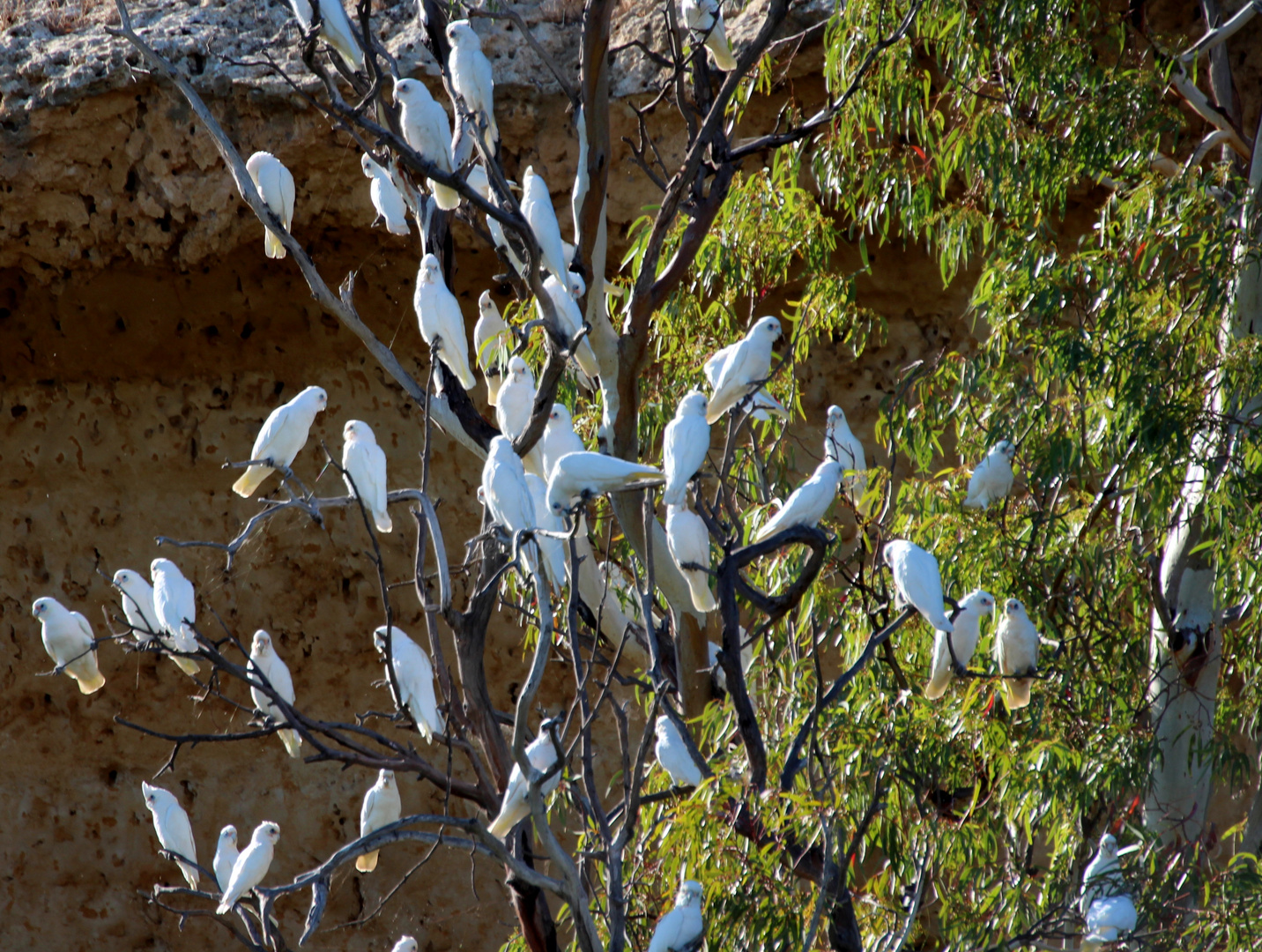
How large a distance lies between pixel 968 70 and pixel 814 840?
71.1 inches

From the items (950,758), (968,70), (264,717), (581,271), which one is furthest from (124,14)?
(950,758)

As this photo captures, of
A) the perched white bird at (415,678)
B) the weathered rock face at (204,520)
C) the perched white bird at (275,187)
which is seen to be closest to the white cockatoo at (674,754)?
the perched white bird at (415,678)

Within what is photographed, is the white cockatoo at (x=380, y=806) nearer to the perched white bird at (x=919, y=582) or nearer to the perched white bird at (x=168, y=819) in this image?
the perched white bird at (x=168, y=819)

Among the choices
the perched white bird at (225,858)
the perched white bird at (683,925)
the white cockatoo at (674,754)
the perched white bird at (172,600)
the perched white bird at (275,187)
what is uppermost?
the perched white bird at (275,187)

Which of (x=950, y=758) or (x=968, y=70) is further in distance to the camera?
(x=968, y=70)

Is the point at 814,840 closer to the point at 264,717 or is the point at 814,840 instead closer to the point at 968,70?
the point at 264,717

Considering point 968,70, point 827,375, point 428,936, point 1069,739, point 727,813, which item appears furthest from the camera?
point 428,936

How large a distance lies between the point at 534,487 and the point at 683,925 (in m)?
0.78

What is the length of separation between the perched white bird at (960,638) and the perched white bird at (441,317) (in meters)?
1.20

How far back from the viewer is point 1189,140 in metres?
4.05

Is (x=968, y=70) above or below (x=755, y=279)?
above

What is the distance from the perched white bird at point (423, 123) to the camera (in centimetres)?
280

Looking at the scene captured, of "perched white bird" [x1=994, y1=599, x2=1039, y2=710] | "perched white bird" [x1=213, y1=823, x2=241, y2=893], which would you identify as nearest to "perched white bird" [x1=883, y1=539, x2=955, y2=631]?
"perched white bird" [x1=994, y1=599, x2=1039, y2=710]

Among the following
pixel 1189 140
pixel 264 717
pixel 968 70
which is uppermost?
pixel 968 70
